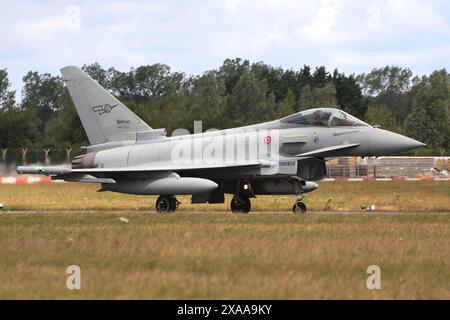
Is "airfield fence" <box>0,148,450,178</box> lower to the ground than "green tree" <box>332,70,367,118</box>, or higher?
lower

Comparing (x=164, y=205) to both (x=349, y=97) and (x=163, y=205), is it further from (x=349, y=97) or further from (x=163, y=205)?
(x=349, y=97)

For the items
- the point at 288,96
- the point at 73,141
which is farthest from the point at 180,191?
the point at 288,96

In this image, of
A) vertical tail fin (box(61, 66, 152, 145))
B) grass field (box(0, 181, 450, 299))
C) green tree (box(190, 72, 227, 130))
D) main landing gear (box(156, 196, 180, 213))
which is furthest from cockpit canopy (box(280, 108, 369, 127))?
green tree (box(190, 72, 227, 130))

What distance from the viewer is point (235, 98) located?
75500 mm

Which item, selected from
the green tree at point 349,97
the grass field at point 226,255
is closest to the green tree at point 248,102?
the green tree at point 349,97

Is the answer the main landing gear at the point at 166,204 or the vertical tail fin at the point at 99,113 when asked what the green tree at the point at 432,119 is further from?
the main landing gear at the point at 166,204

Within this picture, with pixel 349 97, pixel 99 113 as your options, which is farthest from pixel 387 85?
pixel 99 113

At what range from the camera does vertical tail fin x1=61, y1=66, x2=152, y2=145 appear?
2236 centimetres

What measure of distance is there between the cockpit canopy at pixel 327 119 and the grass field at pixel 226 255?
2822mm

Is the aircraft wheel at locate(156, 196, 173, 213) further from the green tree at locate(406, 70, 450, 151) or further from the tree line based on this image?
the green tree at locate(406, 70, 450, 151)

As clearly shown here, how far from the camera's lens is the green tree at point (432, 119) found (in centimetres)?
7388

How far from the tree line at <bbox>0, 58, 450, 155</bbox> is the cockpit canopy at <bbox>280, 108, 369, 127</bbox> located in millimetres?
24705

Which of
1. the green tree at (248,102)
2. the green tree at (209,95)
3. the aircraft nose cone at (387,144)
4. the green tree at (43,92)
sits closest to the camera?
the aircraft nose cone at (387,144)

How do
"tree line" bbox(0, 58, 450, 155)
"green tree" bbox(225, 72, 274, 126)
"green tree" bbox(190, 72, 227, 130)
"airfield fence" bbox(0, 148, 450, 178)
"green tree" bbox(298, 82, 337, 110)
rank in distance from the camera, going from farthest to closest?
"green tree" bbox(298, 82, 337, 110)
"green tree" bbox(225, 72, 274, 126)
"green tree" bbox(190, 72, 227, 130)
"tree line" bbox(0, 58, 450, 155)
"airfield fence" bbox(0, 148, 450, 178)
